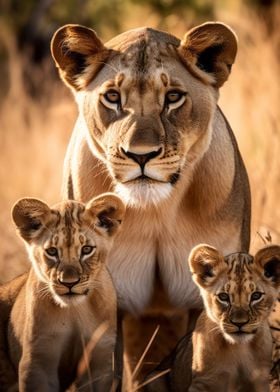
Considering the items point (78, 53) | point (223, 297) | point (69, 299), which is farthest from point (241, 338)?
point (78, 53)

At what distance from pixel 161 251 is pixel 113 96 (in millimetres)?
829

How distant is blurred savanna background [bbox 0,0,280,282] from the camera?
897cm

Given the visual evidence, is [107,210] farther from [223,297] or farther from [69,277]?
[223,297]

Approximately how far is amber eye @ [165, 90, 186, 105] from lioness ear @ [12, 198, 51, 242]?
0.81m

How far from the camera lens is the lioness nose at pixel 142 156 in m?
5.50

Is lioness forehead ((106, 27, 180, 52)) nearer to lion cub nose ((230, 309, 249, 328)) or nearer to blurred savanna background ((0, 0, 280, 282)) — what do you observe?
blurred savanna background ((0, 0, 280, 282))

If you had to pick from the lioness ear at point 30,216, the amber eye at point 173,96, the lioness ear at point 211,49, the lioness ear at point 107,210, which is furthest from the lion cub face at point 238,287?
the lioness ear at point 211,49

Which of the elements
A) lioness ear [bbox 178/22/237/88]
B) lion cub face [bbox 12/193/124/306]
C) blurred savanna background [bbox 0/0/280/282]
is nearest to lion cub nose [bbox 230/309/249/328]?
lion cub face [bbox 12/193/124/306]

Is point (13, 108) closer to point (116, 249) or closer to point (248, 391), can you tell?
point (116, 249)

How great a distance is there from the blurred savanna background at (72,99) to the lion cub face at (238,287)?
5.16 ft

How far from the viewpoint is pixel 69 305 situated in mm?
5156

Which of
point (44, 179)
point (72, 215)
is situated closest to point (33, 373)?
point (72, 215)

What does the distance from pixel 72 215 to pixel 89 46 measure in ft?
3.56

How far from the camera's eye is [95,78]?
20.0ft
